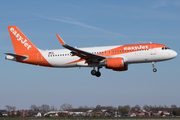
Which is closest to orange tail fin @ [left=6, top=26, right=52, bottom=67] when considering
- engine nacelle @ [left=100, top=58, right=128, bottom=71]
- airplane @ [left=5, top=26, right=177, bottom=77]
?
airplane @ [left=5, top=26, right=177, bottom=77]

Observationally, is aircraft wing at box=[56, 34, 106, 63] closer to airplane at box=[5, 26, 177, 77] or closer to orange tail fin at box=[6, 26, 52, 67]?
airplane at box=[5, 26, 177, 77]

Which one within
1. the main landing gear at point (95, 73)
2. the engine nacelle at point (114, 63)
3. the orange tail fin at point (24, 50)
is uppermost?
the orange tail fin at point (24, 50)

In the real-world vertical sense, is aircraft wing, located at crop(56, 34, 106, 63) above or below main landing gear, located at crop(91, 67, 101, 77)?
above

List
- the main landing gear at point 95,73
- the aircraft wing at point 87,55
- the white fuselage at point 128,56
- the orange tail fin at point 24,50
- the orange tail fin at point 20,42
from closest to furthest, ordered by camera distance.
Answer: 1. the aircraft wing at point 87,55
2. the white fuselage at point 128,56
3. the main landing gear at point 95,73
4. the orange tail fin at point 24,50
5. the orange tail fin at point 20,42

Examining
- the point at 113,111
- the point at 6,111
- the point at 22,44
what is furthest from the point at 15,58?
the point at 113,111

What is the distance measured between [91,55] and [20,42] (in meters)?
14.4

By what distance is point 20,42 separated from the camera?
49125mm

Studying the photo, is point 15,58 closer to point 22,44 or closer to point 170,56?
point 22,44

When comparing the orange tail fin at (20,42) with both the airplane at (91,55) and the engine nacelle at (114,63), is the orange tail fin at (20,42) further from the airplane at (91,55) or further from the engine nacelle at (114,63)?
the engine nacelle at (114,63)

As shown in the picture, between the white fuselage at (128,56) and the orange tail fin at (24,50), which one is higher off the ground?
the orange tail fin at (24,50)

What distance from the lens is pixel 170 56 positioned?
138ft

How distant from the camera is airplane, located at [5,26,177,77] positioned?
42062 mm

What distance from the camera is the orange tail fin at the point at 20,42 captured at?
48.3 m

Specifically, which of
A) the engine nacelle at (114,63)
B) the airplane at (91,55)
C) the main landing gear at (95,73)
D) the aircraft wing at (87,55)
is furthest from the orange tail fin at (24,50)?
the engine nacelle at (114,63)
